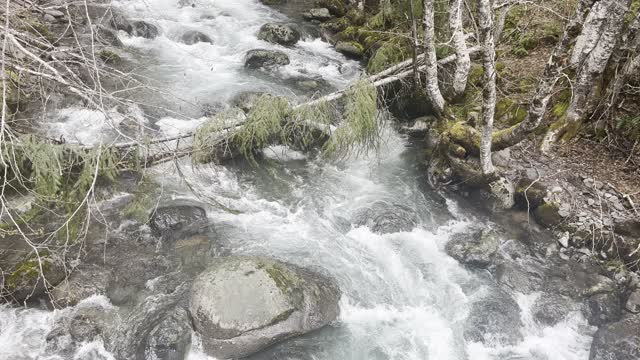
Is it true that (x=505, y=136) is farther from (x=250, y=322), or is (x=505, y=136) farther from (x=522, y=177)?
(x=250, y=322)

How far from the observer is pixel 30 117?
10391 millimetres

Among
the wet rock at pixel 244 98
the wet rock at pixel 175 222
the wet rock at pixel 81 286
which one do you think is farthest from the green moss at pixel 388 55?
the wet rock at pixel 81 286

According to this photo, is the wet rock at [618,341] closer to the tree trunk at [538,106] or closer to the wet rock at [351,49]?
the tree trunk at [538,106]

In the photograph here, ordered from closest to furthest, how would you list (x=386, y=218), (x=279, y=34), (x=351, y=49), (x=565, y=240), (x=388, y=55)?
(x=565, y=240) → (x=386, y=218) → (x=388, y=55) → (x=351, y=49) → (x=279, y=34)

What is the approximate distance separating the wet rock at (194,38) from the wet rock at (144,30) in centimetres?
89

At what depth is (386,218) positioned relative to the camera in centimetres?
939

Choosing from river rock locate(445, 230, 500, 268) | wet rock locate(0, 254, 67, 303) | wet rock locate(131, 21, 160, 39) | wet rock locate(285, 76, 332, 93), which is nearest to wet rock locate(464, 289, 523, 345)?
river rock locate(445, 230, 500, 268)

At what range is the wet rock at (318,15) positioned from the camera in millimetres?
17531

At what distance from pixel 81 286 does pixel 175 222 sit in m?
1.88

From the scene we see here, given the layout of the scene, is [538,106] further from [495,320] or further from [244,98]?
[244,98]

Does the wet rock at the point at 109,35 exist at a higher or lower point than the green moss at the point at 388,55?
lower

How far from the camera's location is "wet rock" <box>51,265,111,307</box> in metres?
7.14

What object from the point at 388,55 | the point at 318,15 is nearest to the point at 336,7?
the point at 318,15

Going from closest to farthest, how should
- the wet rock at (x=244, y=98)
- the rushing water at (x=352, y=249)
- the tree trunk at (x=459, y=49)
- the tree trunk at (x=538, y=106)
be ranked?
the rushing water at (x=352, y=249) < the tree trunk at (x=538, y=106) < the tree trunk at (x=459, y=49) < the wet rock at (x=244, y=98)
